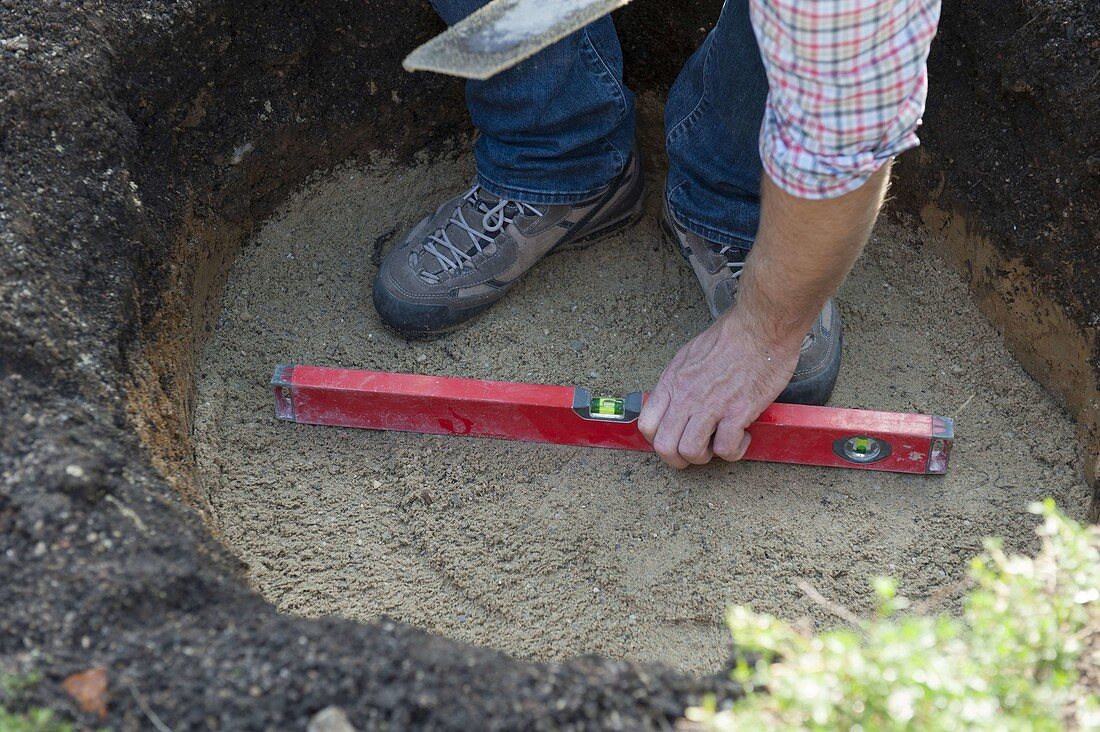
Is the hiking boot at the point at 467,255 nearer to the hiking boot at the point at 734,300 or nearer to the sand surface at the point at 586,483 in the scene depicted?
the sand surface at the point at 586,483

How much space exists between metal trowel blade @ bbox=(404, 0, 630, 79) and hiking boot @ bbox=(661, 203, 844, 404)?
802 millimetres

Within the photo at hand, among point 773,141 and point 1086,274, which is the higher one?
point 773,141

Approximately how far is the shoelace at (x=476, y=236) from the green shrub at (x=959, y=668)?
1.23 meters

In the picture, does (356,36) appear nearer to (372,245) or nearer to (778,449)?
(372,245)

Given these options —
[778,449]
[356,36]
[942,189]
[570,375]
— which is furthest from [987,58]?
[356,36]

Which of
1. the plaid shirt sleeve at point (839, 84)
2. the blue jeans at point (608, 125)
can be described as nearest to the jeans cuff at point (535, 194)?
the blue jeans at point (608, 125)

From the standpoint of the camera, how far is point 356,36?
2.05m

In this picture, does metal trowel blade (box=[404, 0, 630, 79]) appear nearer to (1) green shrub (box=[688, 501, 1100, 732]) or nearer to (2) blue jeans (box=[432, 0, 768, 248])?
(2) blue jeans (box=[432, 0, 768, 248])

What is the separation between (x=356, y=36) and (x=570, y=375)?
35.7 inches

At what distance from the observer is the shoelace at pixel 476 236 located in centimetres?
204

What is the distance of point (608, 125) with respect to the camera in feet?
6.40

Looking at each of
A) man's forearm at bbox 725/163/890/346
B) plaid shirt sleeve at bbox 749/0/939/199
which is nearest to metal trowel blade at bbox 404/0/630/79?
plaid shirt sleeve at bbox 749/0/939/199

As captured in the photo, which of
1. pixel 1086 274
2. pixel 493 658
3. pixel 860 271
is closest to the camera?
pixel 493 658

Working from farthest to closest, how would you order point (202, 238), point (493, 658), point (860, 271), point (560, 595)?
point (860, 271) → point (202, 238) → point (560, 595) → point (493, 658)
